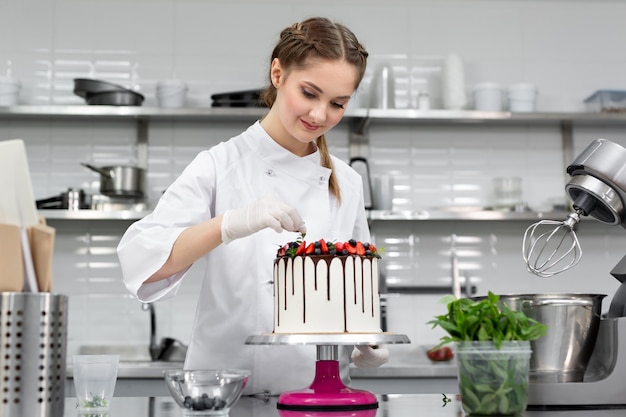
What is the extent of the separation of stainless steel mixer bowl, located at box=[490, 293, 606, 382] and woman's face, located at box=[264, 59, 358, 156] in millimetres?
522

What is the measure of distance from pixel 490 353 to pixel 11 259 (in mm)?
Answer: 676

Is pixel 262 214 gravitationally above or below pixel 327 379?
above

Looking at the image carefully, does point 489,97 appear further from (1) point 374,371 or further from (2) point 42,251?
(2) point 42,251

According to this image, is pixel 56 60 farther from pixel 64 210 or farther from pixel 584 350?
pixel 584 350

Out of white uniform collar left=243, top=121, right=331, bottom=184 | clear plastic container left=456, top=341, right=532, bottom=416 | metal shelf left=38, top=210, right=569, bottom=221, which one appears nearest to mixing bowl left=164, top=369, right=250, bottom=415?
clear plastic container left=456, top=341, right=532, bottom=416

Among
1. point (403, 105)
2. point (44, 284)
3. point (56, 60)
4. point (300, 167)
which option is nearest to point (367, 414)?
point (44, 284)

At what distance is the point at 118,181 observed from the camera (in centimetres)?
350

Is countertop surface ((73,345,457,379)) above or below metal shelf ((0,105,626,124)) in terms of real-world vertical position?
below

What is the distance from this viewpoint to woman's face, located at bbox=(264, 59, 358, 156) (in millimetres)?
1585

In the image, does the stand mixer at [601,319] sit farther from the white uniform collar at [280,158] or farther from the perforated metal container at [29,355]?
the perforated metal container at [29,355]

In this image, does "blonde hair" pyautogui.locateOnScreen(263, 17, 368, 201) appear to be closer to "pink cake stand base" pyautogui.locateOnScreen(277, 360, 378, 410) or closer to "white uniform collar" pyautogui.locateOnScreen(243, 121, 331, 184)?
"white uniform collar" pyautogui.locateOnScreen(243, 121, 331, 184)

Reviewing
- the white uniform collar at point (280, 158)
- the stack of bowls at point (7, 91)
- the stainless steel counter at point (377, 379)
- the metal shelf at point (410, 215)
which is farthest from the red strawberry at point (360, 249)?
the stack of bowls at point (7, 91)

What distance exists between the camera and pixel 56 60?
3779mm

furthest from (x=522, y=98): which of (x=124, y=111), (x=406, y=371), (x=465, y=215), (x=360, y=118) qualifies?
(x=124, y=111)
